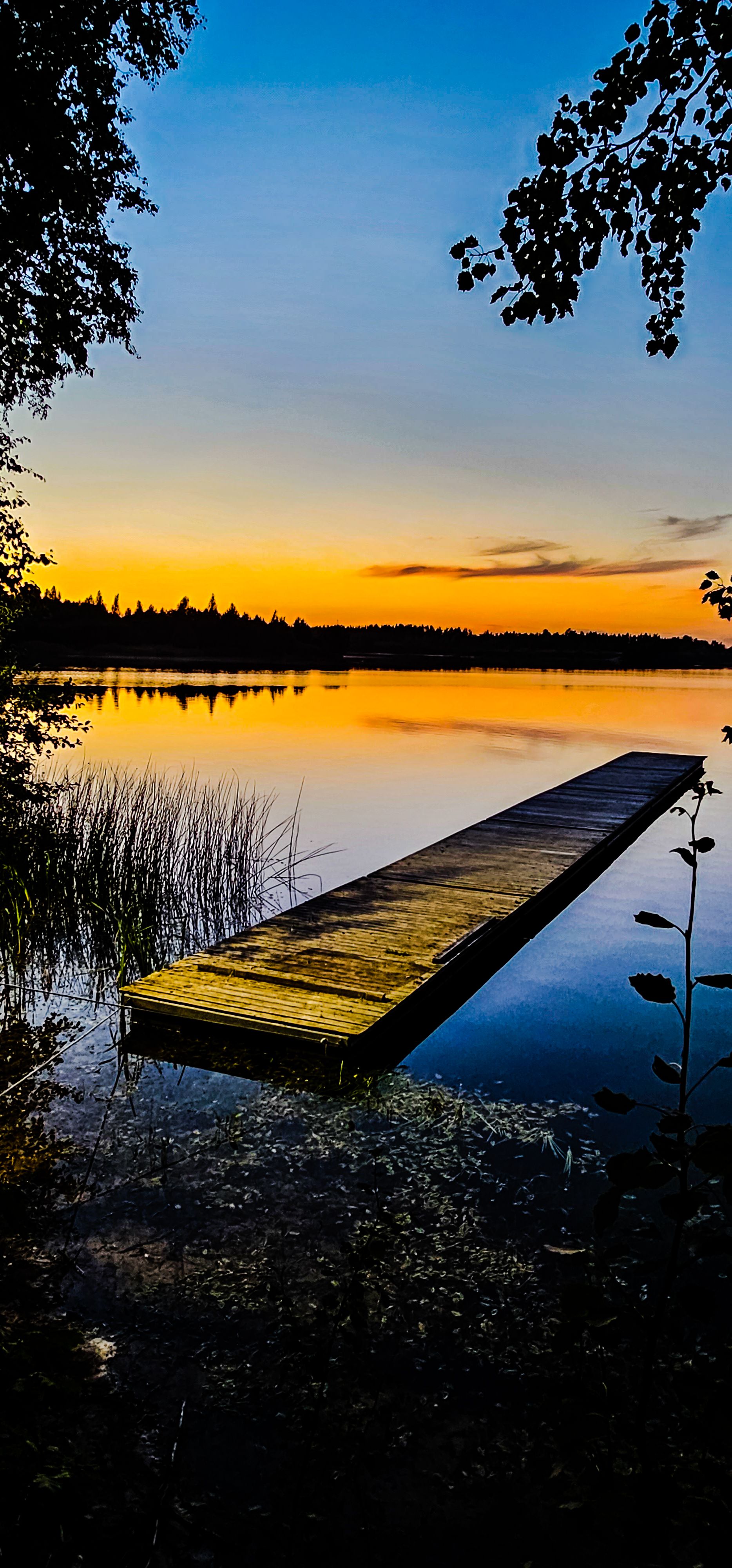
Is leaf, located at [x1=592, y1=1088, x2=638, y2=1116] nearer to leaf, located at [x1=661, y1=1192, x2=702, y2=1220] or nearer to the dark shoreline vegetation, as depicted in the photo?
the dark shoreline vegetation

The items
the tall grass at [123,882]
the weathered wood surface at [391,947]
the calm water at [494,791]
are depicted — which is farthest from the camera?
the tall grass at [123,882]

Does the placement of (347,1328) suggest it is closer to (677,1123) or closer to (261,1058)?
(677,1123)

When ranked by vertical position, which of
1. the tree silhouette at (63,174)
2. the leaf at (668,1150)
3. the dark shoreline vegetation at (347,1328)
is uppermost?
the tree silhouette at (63,174)

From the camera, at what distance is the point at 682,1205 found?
190 cm

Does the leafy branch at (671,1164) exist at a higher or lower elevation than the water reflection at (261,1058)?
higher

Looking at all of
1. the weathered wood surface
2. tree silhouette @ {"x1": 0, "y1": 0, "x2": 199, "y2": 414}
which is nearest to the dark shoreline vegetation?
the weathered wood surface

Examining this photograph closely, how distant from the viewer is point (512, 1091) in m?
4.82

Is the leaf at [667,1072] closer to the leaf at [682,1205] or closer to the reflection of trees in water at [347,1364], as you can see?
the leaf at [682,1205]

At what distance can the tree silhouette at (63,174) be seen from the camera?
7262 millimetres

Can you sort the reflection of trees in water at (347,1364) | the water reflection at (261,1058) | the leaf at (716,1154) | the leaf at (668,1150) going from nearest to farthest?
1. the leaf at (716,1154)
2. the leaf at (668,1150)
3. the reflection of trees in water at (347,1364)
4. the water reflection at (261,1058)

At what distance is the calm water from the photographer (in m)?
5.59

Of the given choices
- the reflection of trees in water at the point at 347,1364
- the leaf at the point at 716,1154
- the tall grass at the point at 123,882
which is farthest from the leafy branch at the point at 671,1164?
the tall grass at the point at 123,882

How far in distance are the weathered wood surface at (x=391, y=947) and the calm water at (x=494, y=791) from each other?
294 millimetres

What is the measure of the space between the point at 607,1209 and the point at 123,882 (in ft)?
21.7
